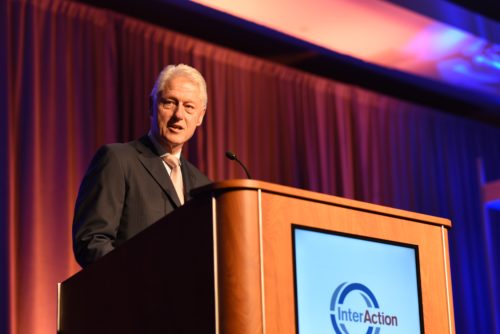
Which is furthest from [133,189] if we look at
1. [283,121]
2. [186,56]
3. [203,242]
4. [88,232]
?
[283,121]

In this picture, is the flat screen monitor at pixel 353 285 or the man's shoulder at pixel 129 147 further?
the man's shoulder at pixel 129 147

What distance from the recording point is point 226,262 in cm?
173

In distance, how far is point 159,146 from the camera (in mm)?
2672

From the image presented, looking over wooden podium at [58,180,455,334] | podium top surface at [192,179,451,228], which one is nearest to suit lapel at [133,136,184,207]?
wooden podium at [58,180,455,334]

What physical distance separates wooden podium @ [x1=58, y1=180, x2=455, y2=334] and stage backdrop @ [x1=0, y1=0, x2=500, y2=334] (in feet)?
7.96

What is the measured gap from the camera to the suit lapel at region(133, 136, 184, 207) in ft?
7.99

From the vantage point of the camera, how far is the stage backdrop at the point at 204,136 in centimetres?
446

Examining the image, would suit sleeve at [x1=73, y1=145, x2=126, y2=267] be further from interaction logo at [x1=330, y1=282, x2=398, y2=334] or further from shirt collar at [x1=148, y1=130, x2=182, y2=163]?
interaction logo at [x1=330, y1=282, x2=398, y2=334]

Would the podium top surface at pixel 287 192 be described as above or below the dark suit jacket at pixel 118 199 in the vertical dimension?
below

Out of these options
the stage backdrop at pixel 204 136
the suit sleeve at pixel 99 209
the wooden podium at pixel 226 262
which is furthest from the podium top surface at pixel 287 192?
the stage backdrop at pixel 204 136

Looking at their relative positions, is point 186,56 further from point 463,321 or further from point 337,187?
point 463,321

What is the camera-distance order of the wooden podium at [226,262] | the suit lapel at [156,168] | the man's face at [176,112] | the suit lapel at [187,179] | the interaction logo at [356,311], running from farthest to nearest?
1. the man's face at [176,112]
2. the suit lapel at [187,179]
3. the suit lapel at [156,168]
4. the interaction logo at [356,311]
5. the wooden podium at [226,262]

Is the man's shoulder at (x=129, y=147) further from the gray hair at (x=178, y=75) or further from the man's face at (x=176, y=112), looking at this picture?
the gray hair at (x=178, y=75)

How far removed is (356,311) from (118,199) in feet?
2.62
